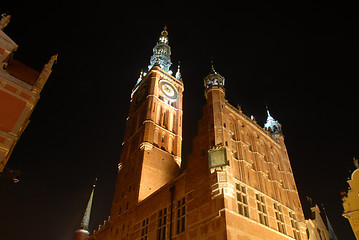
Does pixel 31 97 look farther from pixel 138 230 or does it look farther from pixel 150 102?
pixel 150 102

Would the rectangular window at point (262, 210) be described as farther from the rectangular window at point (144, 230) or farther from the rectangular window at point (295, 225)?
the rectangular window at point (144, 230)

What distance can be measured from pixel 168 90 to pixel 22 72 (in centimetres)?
3077

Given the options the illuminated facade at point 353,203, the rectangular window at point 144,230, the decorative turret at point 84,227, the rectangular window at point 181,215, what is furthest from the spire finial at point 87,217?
the illuminated facade at point 353,203

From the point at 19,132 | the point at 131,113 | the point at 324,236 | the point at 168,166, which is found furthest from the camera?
the point at 131,113

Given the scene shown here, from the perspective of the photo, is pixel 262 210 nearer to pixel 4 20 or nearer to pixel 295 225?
pixel 295 225

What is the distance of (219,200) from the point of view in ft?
58.4

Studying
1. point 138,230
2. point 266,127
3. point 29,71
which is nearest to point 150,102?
point 266,127

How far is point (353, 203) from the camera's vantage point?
22.1m

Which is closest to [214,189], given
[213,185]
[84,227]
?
[213,185]

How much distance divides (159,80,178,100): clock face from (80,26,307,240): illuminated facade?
816 centimetres

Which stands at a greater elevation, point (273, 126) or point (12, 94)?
point (273, 126)

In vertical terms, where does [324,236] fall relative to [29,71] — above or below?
below

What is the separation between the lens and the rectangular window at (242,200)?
1875 centimetres

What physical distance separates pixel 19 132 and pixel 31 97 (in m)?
2.24
